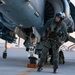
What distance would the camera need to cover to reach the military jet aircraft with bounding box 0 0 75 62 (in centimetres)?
929

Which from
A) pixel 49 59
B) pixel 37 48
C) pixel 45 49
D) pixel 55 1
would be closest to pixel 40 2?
pixel 55 1

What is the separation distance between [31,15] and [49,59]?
4.24 m

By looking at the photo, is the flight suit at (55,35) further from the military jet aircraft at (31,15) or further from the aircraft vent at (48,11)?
the aircraft vent at (48,11)

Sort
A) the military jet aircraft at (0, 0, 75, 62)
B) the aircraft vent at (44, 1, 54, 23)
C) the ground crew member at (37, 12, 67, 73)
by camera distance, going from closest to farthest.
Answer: the ground crew member at (37, 12, 67, 73) → the military jet aircraft at (0, 0, 75, 62) → the aircraft vent at (44, 1, 54, 23)

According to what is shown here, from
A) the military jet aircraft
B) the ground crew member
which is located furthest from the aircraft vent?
the ground crew member

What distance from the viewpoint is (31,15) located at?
996 centimetres

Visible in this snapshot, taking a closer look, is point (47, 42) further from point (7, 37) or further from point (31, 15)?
point (7, 37)

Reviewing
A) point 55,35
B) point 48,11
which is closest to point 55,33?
point 55,35

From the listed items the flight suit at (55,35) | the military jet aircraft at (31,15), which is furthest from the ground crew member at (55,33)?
the military jet aircraft at (31,15)

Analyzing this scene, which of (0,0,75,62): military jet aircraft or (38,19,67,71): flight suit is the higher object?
(0,0,75,62): military jet aircraft

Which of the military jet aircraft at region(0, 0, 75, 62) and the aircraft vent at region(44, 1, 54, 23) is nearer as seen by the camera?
the military jet aircraft at region(0, 0, 75, 62)

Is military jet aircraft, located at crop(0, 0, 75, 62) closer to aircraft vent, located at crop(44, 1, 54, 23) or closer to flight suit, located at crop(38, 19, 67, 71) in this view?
aircraft vent, located at crop(44, 1, 54, 23)

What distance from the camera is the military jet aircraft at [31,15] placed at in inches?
366

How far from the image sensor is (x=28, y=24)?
10172 mm
